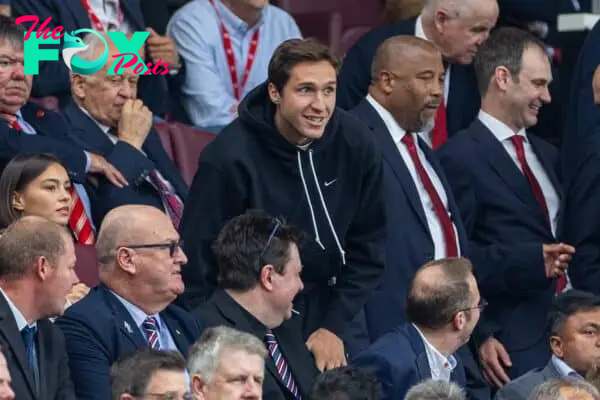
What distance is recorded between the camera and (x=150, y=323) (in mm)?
6750

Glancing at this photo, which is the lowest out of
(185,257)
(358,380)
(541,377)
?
(541,377)

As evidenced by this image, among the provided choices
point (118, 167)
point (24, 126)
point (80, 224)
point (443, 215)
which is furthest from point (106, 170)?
point (443, 215)

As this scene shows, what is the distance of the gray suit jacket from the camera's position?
7.63 m

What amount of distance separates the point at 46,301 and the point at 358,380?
123 centimetres

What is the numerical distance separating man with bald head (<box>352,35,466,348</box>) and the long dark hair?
1.47m

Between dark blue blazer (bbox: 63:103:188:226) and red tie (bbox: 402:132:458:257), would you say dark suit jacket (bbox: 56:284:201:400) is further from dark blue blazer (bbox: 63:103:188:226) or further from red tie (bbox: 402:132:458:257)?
red tie (bbox: 402:132:458:257)

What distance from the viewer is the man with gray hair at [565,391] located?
22.4ft

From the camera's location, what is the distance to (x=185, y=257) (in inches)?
269

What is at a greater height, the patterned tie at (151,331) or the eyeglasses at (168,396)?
the eyeglasses at (168,396)

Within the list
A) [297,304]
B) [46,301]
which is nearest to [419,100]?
[297,304]

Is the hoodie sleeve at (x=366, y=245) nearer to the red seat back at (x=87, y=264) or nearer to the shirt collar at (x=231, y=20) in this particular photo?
the red seat back at (x=87, y=264)

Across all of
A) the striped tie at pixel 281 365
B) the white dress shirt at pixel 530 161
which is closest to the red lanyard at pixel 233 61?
the white dress shirt at pixel 530 161

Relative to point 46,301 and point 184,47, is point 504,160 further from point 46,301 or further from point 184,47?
point 46,301

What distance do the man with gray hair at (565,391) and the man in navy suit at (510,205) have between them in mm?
1339
